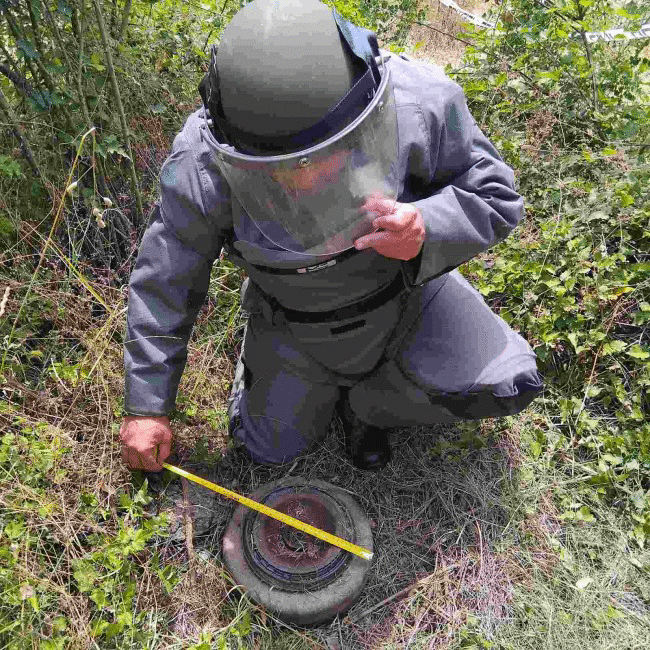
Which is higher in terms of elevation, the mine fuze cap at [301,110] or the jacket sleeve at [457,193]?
the mine fuze cap at [301,110]

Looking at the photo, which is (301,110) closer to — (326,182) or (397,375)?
(326,182)

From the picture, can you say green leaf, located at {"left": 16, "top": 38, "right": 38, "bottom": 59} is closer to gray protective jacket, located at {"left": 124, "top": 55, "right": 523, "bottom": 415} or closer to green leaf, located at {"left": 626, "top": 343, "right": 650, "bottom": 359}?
gray protective jacket, located at {"left": 124, "top": 55, "right": 523, "bottom": 415}

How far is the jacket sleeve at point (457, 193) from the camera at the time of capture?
1.66 metres

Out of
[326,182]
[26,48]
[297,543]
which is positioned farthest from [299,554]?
[26,48]

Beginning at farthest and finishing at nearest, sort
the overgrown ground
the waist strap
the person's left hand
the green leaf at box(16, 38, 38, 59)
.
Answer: the green leaf at box(16, 38, 38, 59) → the waist strap → the overgrown ground → the person's left hand

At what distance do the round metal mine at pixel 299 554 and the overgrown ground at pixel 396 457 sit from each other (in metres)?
0.07

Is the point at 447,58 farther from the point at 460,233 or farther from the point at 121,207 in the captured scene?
the point at 460,233

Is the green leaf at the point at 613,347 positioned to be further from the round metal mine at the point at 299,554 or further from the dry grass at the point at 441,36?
the dry grass at the point at 441,36

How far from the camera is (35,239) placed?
245 cm

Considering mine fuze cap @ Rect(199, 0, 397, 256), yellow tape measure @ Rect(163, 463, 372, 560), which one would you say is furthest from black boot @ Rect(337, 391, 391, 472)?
mine fuze cap @ Rect(199, 0, 397, 256)

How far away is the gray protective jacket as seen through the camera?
1.67 m

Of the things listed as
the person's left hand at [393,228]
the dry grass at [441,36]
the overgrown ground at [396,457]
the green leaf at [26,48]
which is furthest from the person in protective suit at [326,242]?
the dry grass at [441,36]

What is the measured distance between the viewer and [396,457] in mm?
2320

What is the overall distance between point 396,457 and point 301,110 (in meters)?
1.43
